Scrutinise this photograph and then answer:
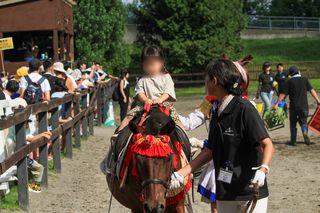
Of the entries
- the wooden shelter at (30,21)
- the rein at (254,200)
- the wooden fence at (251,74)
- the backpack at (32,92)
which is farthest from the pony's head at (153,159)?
the wooden fence at (251,74)

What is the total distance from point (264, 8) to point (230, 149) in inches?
3568

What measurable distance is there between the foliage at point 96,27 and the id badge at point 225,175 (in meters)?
33.4


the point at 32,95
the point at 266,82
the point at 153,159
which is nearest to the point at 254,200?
the point at 153,159

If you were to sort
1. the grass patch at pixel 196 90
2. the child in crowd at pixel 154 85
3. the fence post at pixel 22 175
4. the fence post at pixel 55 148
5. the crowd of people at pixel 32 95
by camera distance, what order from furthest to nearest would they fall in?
the grass patch at pixel 196 90 → the fence post at pixel 55 148 → the crowd of people at pixel 32 95 → the fence post at pixel 22 175 → the child in crowd at pixel 154 85

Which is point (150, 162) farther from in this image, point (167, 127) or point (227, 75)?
point (227, 75)

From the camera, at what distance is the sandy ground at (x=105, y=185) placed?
8.83 metres

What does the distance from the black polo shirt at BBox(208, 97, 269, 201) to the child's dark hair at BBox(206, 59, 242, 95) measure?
89 mm

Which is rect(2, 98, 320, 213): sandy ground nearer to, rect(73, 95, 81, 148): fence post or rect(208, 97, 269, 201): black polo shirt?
rect(73, 95, 81, 148): fence post

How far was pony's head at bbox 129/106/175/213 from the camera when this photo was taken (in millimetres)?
4773

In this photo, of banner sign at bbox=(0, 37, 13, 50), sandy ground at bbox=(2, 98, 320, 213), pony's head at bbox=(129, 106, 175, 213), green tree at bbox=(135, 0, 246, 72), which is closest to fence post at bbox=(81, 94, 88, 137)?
sandy ground at bbox=(2, 98, 320, 213)

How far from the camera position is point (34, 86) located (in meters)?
11.1

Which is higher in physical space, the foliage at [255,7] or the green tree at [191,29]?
the foliage at [255,7]

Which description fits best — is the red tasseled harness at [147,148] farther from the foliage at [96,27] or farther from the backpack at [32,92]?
the foliage at [96,27]

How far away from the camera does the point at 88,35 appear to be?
3884 centimetres
